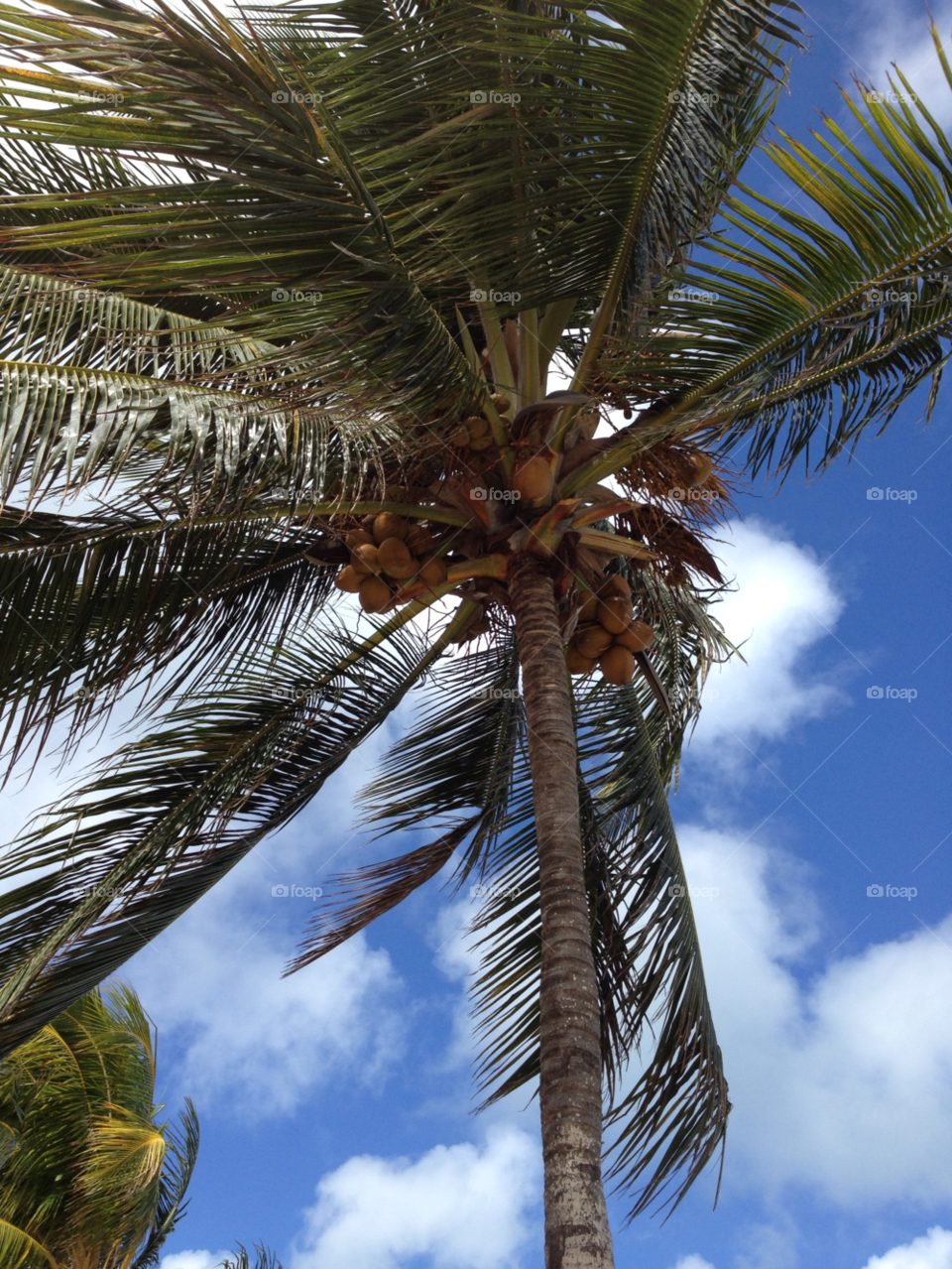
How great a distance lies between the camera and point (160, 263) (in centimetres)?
351

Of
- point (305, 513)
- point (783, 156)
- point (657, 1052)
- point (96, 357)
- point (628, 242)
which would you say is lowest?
point (657, 1052)

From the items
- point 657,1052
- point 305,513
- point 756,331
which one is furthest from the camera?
point 657,1052

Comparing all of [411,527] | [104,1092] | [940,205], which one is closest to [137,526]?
[411,527]

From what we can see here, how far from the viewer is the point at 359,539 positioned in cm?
527

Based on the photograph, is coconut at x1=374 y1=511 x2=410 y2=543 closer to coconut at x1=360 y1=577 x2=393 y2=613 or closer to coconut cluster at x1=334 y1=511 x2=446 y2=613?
coconut cluster at x1=334 y1=511 x2=446 y2=613

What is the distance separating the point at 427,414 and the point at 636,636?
164cm

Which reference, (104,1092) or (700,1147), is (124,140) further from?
(104,1092)

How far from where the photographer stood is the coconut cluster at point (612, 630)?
17.7 feet

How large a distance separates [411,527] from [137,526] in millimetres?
1187

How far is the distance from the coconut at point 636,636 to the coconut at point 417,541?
993 mm
